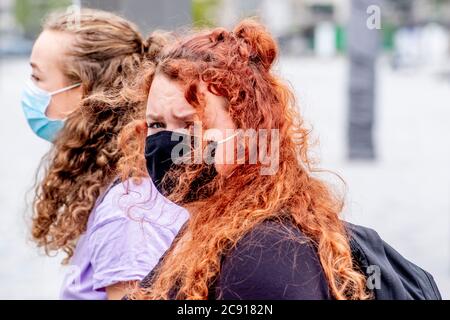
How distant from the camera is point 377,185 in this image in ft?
35.5

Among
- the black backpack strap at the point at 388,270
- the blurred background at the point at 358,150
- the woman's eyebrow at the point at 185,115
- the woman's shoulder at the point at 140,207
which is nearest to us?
the black backpack strap at the point at 388,270

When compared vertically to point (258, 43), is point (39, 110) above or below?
below

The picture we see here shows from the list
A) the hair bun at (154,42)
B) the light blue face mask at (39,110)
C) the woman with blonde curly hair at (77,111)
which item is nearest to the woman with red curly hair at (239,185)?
the woman with blonde curly hair at (77,111)

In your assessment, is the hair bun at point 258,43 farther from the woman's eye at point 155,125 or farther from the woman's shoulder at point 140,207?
the woman's shoulder at point 140,207

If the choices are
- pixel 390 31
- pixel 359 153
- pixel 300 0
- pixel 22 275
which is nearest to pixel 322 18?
pixel 300 0

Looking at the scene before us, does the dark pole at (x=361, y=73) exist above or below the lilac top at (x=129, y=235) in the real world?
below

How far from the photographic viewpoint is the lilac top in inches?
90.1

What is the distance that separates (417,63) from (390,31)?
2437cm

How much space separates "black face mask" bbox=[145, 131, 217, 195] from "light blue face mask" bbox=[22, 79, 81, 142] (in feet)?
2.94

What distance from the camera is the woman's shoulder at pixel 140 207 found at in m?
2.26

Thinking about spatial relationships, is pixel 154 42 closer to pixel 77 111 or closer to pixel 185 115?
pixel 77 111

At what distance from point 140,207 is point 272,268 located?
0.68m

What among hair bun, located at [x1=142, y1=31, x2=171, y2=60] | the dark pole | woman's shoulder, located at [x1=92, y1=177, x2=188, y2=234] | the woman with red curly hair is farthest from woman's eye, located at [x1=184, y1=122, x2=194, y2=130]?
the dark pole

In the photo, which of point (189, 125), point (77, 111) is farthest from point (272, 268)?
point (77, 111)
